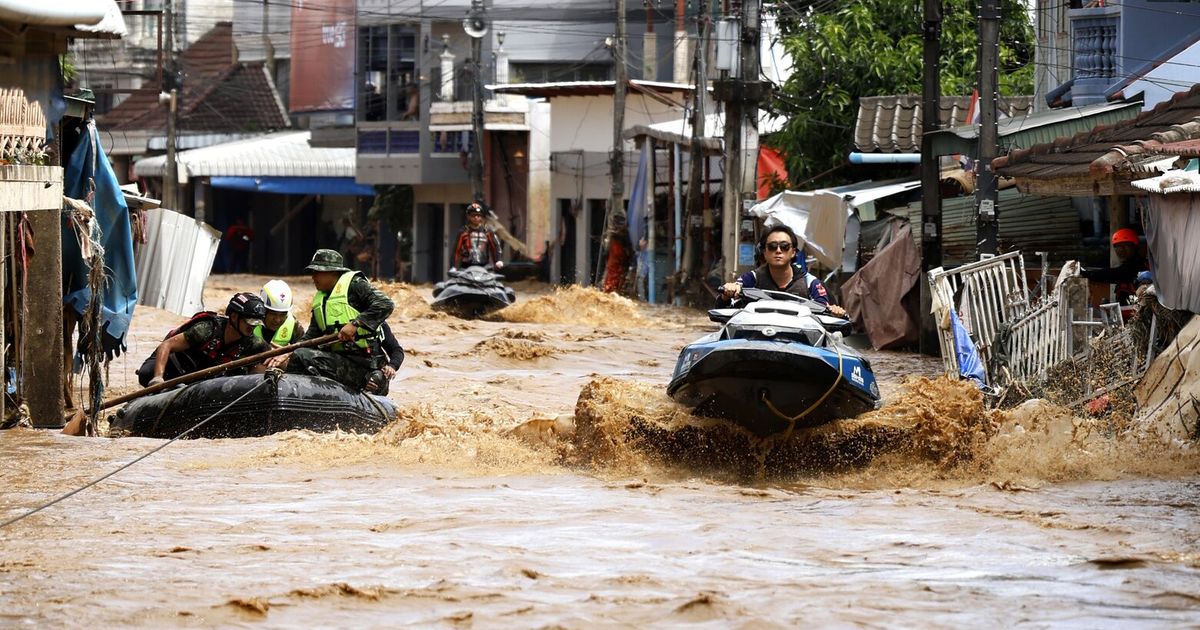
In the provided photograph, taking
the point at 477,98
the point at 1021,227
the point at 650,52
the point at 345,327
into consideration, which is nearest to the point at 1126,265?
the point at 1021,227

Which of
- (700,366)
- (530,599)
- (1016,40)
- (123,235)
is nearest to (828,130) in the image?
(1016,40)

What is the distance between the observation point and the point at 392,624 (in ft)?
20.1

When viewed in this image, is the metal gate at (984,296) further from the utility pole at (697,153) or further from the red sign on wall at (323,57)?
the red sign on wall at (323,57)

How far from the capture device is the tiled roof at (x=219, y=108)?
49656 mm

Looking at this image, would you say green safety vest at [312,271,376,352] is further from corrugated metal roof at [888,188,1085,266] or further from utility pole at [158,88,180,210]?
utility pole at [158,88,180,210]

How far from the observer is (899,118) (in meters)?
23.8

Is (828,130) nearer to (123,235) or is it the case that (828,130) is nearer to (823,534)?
(123,235)

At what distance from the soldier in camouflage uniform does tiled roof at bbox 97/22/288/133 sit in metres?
38.4

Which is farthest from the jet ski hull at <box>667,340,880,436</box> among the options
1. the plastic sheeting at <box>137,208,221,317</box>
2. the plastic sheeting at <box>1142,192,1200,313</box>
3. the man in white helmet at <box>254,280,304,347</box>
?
the plastic sheeting at <box>137,208,221,317</box>

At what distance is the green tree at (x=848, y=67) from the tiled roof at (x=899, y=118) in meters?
1.30

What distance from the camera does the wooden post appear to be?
1161 centimetres

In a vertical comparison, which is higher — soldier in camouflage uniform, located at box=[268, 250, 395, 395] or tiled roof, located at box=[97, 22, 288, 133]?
tiled roof, located at box=[97, 22, 288, 133]

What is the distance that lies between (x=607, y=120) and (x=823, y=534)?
1167 inches

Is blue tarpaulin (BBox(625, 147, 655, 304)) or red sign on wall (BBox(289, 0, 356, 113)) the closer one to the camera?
blue tarpaulin (BBox(625, 147, 655, 304))
